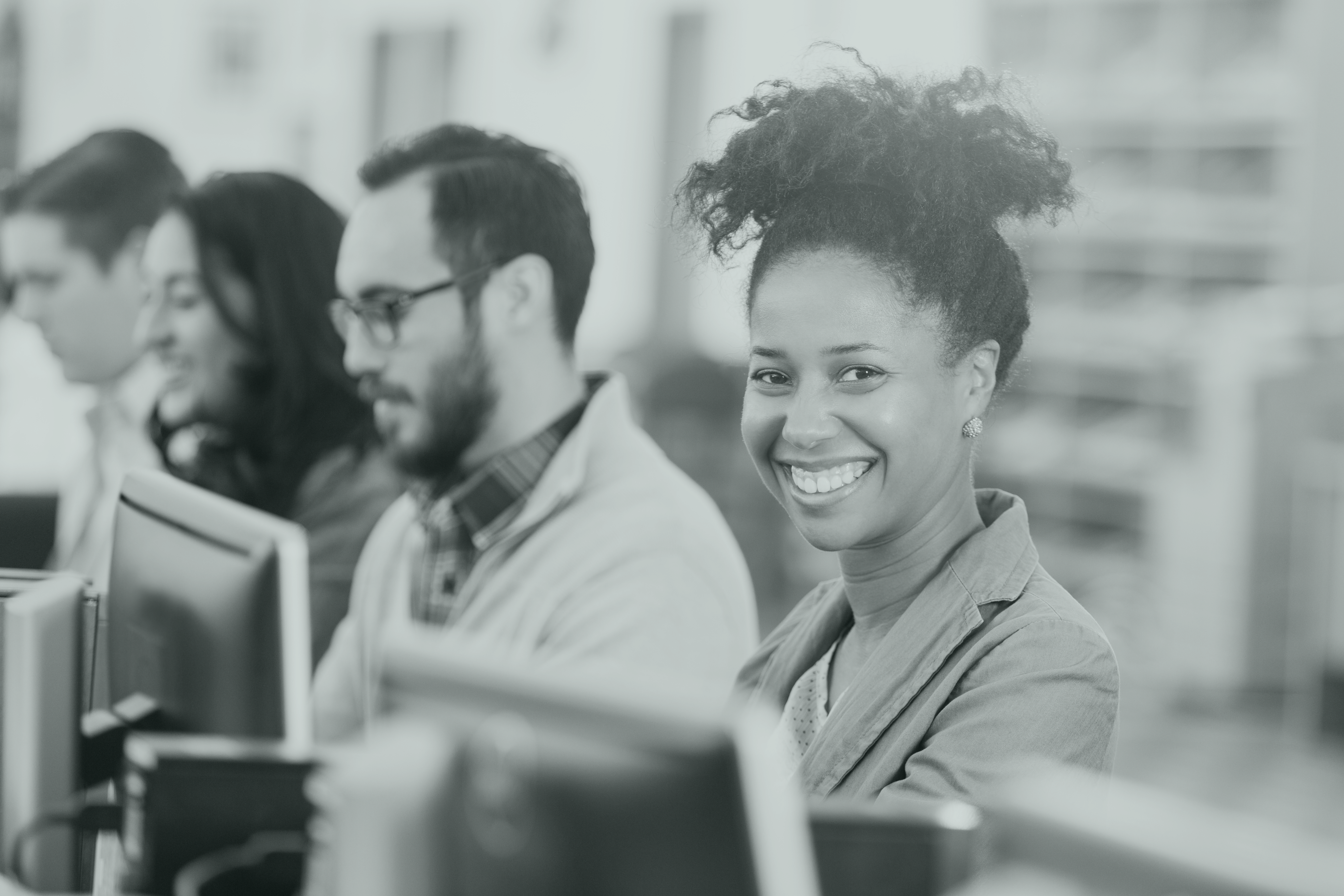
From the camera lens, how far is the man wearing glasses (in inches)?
81.4

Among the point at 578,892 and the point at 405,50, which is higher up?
the point at 405,50

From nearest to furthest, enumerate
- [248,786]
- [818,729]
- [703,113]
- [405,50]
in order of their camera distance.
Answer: [248,786], [818,729], [703,113], [405,50]

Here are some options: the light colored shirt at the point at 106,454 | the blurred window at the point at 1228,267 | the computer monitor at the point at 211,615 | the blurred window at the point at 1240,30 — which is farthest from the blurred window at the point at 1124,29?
the computer monitor at the point at 211,615

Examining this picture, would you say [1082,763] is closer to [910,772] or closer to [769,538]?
[910,772]

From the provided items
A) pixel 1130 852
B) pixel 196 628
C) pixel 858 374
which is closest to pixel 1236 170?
pixel 858 374

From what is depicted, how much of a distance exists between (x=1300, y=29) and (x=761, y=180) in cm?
509

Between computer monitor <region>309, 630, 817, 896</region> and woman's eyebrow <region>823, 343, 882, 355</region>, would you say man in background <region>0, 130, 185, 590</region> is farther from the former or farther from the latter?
computer monitor <region>309, 630, 817, 896</region>

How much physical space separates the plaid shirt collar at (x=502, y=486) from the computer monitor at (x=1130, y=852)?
4.70 feet

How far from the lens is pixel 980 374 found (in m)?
1.62

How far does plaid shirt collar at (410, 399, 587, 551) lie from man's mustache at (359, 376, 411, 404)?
0.49 ft

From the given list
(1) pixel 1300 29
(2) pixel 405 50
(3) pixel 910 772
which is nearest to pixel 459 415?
(3) pixel 910 772

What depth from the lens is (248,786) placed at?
107 cm

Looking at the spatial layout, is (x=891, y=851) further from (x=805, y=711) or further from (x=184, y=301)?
(x=184, y=301)

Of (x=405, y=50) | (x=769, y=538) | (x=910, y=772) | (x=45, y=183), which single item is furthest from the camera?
(x=405, y=50)
